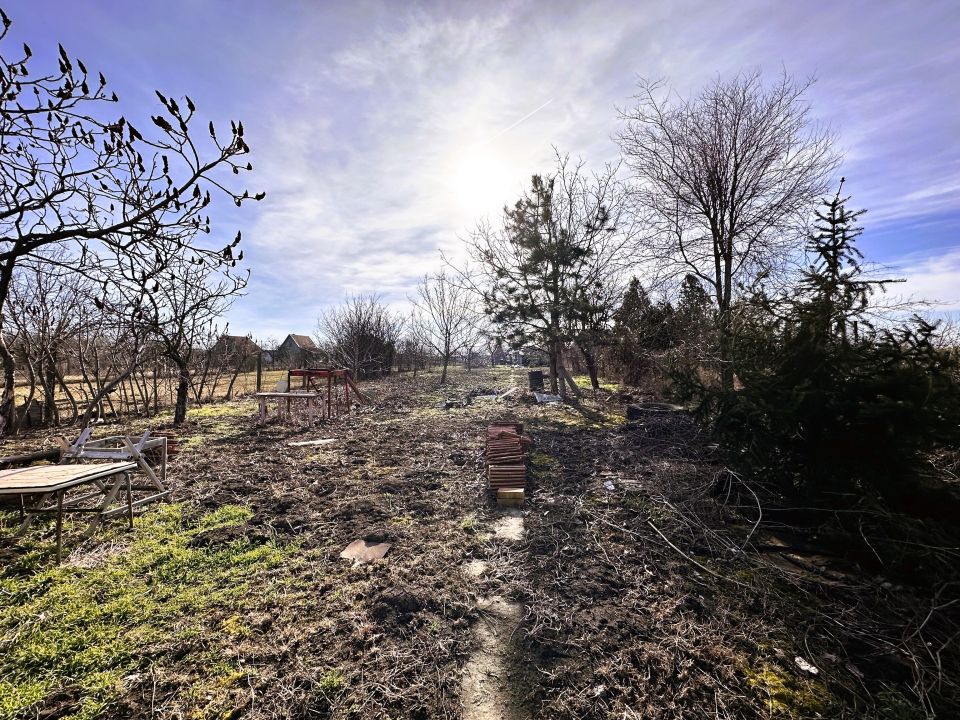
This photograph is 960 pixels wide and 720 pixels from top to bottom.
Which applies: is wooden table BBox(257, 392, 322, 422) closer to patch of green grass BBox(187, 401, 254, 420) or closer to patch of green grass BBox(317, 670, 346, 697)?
patch of green grass BBox(187, 401, 254, 420)

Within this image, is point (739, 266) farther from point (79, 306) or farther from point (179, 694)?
point (79, 306)

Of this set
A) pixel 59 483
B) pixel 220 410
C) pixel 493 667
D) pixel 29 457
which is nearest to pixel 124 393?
pixel 220 410

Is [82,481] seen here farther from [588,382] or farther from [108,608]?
[588,382]

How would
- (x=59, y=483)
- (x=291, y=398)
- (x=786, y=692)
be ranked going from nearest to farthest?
(x=786, y=692)
(x=59, y=483)
(x=291, y=398)

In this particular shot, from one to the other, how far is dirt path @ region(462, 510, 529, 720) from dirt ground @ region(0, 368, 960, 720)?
1 centimetres

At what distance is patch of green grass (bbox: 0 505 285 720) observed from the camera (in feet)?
7.36

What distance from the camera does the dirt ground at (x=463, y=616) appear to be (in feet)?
6.82

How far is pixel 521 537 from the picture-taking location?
397 cm

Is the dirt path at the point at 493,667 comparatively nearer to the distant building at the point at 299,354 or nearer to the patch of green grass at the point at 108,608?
the patch of green grass at the point at 108,608

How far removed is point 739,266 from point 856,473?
9599 mm

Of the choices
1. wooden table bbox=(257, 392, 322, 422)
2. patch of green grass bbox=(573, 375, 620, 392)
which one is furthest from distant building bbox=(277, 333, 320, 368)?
patch of green grass bbox=(573, 375, 620, 392)

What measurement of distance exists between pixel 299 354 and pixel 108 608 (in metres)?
29.6

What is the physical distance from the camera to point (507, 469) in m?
5.43

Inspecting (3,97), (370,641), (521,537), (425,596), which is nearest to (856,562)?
(521,537)
